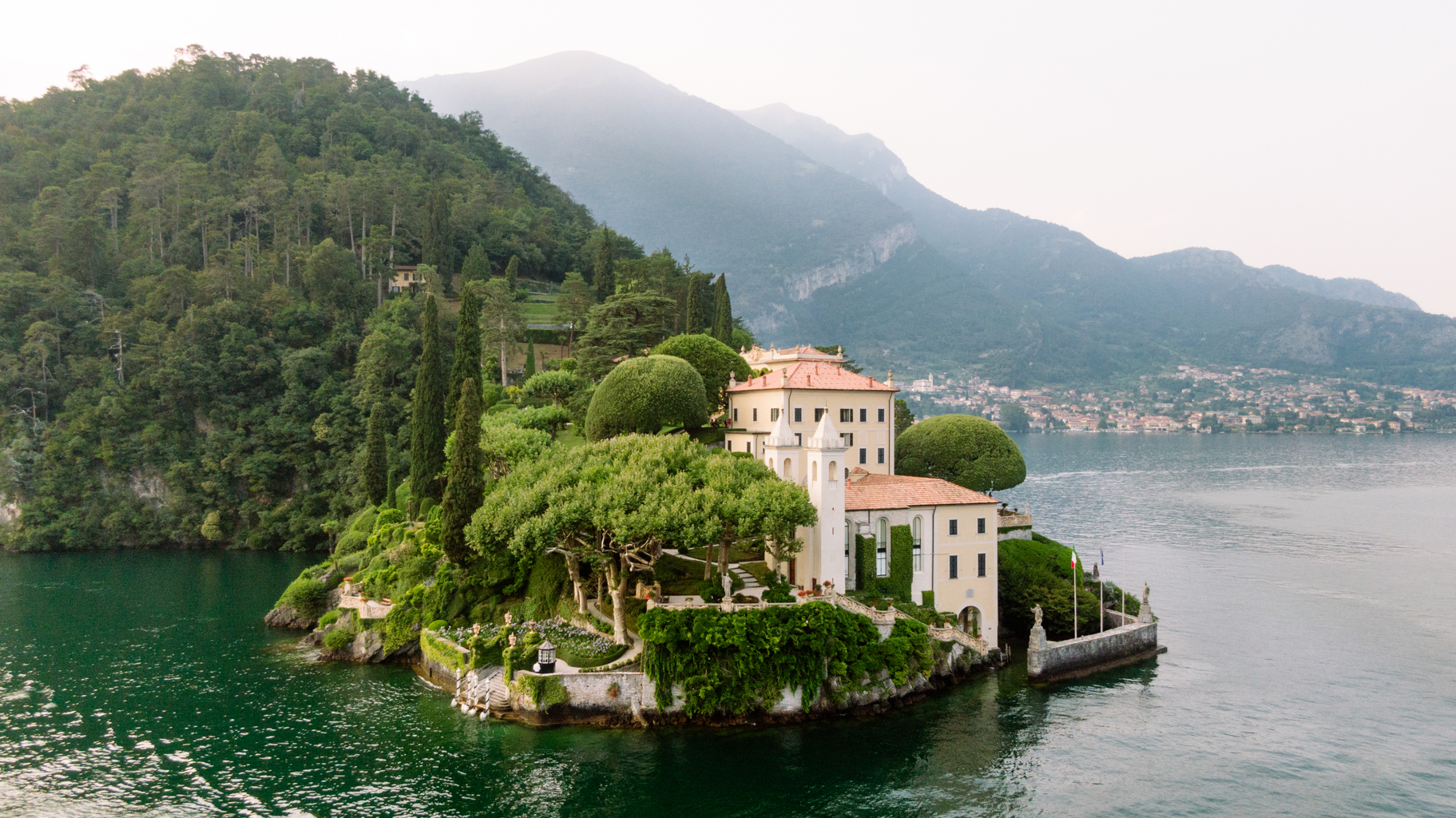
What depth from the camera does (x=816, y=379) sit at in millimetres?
44469

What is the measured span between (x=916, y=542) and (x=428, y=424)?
30.0 m

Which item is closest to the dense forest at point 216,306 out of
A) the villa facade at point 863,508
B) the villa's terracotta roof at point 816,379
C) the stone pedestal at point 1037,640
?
the villa's terracotta roof at point 816,379

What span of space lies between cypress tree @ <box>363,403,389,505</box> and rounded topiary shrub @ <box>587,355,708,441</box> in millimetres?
21962

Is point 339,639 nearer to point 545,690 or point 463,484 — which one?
point 463,484

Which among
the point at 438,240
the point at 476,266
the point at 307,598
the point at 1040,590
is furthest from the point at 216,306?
the point at 1040,590

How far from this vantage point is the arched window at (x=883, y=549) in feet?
121

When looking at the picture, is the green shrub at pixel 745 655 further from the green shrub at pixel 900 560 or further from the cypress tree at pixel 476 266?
the cypress tree at pixel 476 266

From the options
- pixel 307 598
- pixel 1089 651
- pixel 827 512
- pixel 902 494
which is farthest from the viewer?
pixel 307 598

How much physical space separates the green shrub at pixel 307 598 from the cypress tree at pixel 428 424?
6.63 m

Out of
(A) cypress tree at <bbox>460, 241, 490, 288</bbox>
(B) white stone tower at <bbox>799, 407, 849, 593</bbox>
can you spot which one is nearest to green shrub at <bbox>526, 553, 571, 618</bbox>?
(B) white stone tower at <bbox>799, 407, 849, 593</bbox>

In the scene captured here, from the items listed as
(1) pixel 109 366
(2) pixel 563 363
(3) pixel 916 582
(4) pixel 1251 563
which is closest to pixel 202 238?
(1) pixel 109 366

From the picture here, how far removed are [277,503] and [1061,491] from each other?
3379 inches

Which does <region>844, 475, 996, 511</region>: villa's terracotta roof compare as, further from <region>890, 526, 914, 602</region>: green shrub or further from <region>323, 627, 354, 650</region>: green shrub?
<region>323, 627, 354, 650</region>: green shrub

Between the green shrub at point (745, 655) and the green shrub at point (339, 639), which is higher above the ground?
the green shrub at point (745, 655)
